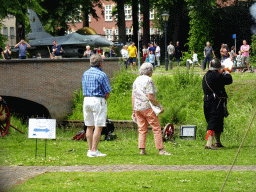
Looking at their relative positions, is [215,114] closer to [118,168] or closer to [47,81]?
[118,168]

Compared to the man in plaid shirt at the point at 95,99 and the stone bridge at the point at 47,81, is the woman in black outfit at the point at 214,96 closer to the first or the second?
the man in plaid shirt at the point at 95,99

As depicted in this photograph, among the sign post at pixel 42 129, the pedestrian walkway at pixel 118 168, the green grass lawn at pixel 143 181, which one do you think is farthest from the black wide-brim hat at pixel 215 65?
the sign post at pixel 42 129

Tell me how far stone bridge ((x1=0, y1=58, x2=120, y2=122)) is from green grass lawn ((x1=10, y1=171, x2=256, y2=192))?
44.8 ft

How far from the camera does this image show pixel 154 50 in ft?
111

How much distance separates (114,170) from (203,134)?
708 cm

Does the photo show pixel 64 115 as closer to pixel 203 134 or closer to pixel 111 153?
pixel 203 134

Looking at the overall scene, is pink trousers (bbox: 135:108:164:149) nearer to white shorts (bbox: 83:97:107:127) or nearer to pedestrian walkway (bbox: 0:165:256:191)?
white shorts (bbox: 83:97:107:127)

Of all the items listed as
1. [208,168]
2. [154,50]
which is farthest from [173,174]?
[154,50]

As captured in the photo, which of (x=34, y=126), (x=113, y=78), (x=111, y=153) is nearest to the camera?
(x=34, y=126)

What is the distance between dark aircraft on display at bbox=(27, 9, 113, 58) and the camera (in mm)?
40844

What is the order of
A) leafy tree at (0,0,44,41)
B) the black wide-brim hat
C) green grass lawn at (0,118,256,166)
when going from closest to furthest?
green grass lawn at (0,118,256,166)
the black wide-brim hat
leafy tree at (0,0,44,41)

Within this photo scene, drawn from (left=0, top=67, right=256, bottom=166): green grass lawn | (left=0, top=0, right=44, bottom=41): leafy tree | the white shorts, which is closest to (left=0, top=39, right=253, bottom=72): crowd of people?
(left=0, top=0, right=44, bottom=41): leafy tree

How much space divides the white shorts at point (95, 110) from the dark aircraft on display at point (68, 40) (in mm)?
31339

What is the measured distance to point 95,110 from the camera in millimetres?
Answer: 9375
